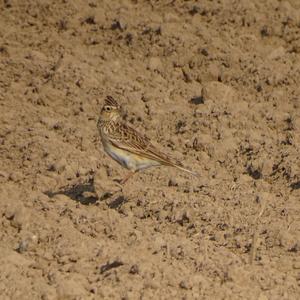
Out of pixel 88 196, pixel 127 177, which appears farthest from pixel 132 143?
pixel 88 196

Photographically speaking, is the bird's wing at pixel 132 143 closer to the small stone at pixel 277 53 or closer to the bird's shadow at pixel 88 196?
the bird's shadow at pixel 88 196

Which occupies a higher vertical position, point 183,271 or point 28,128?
point 183,271

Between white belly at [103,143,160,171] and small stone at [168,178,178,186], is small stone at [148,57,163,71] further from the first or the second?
small stone at [168,178,178,186]

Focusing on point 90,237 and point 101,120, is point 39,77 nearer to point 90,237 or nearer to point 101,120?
point 101,120

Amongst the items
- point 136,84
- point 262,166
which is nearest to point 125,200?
point 262,166

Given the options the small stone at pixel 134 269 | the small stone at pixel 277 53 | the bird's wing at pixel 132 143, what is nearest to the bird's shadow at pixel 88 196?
the bird's wing at pixel 132 143
